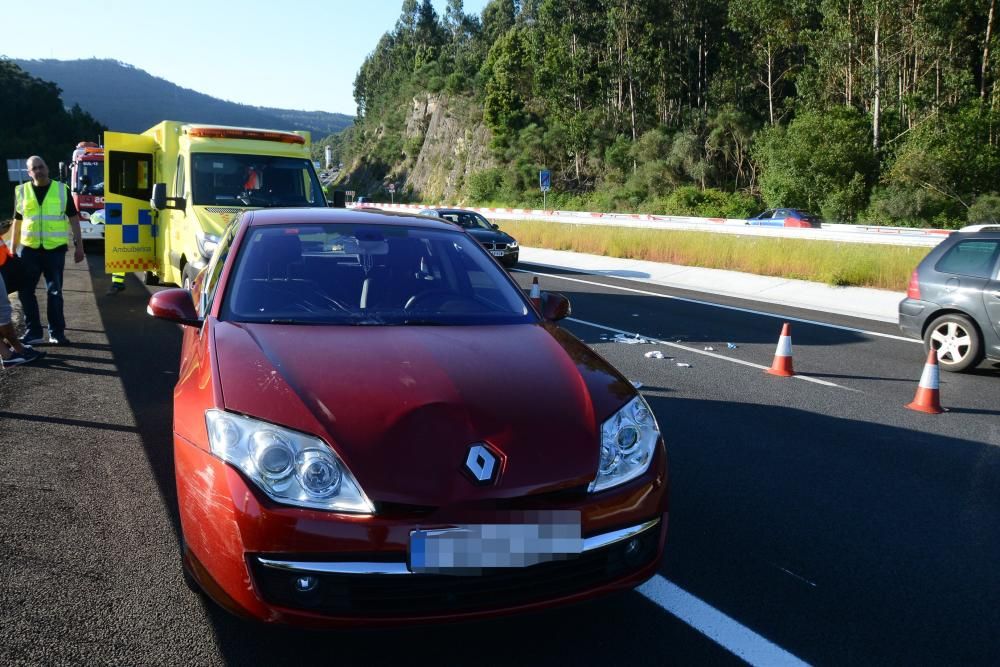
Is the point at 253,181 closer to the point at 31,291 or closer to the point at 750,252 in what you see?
the point at 31,291

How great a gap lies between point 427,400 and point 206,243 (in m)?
7.11

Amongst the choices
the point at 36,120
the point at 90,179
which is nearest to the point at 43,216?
the point at 90,179

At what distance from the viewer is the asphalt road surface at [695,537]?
3180 mm

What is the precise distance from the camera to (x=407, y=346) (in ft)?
11.7

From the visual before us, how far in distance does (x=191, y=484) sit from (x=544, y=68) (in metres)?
74.2

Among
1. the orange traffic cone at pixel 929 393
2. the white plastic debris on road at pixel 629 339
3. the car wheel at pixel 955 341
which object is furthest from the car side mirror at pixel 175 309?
the car wheel at pixel 955 341

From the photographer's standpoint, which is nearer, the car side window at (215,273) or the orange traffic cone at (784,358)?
the car side window at (215,273)

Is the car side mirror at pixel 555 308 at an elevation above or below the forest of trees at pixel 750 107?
below

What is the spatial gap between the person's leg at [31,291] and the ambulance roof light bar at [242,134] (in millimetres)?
2817

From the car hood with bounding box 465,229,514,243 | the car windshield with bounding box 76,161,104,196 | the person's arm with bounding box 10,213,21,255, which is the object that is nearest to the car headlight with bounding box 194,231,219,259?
the person's arm with bounding box 10,213,21,255

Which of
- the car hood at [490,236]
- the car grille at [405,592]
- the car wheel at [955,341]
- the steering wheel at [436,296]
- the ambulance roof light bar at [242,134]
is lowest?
the car grille at [405,592]

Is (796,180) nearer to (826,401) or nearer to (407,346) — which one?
(826,401)

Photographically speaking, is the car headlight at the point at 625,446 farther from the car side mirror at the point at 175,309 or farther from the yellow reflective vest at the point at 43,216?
the yellow reflective vest at the point at 43,216

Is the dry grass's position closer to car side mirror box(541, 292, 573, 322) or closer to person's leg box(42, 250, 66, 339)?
car side mirror box(541, 292, 573, 322)
